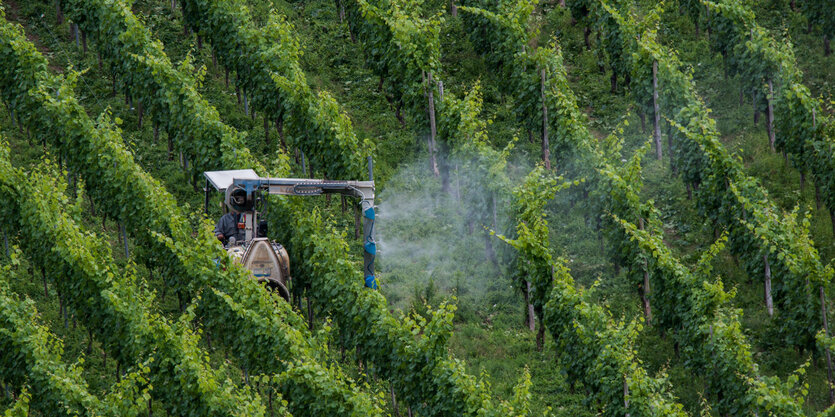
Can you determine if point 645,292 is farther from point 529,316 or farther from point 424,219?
point 424,219

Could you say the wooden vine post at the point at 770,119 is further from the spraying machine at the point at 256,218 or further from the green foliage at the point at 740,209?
the spraying machine at the point at 256,218

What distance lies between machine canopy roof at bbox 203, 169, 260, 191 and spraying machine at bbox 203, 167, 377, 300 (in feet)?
0.07

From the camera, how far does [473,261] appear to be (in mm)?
29641

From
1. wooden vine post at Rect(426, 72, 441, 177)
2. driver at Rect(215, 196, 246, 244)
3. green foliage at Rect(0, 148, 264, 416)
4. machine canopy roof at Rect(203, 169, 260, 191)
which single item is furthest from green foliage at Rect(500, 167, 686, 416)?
green foliage at Rect(0, 148, 264, 416)

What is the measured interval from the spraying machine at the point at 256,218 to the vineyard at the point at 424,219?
111mm

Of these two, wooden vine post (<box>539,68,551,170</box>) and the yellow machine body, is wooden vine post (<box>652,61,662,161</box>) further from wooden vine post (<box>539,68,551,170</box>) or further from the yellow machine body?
the yellow machine body

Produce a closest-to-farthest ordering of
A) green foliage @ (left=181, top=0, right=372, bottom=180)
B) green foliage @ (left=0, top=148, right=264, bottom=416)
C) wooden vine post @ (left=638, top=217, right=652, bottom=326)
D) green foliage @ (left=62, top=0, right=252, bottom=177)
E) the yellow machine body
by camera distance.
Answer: green foliage @ (left=0, top=148, right=264, bottom=416)
the yellow machine body
wooden vine post @ (left=638, top=217, right=652, bottom=326)
green foliage @ (left=62, top=0, right=252, bottom=177)
green foliage @ (left=181, top=0, right=372, bottom=180)

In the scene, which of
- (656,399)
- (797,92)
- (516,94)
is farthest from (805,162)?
(656,399)

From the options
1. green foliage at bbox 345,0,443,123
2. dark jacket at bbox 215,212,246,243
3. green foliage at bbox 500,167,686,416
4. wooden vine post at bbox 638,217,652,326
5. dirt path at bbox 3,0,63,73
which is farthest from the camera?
dirt path at bbox 3,0,63,73

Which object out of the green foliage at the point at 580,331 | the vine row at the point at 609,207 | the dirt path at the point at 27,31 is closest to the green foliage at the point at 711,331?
the vine row at the point at 609,207

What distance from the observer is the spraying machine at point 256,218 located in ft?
82.0

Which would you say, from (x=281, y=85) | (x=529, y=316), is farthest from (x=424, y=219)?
(x=281, y=85)

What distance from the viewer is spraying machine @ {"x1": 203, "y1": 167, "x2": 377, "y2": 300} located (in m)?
25.0

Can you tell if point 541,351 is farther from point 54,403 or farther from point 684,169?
point 54,403
